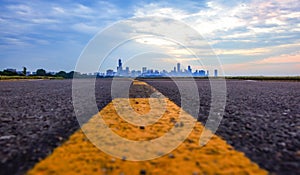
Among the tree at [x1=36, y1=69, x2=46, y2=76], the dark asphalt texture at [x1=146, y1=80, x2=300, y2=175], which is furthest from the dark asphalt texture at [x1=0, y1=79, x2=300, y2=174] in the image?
the tree at [x1=36, y1=69, x2=46, y2=76]

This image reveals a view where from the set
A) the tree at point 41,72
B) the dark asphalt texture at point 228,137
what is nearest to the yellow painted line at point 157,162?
the dark asphalt texture at point 228,137

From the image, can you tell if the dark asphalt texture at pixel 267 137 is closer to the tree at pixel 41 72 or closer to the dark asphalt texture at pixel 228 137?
the dark asphalt texture at pixel 228 137

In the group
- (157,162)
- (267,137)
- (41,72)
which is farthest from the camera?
(41,72)

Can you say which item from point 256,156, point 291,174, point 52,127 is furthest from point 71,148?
point 291,174

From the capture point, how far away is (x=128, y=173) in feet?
10.7

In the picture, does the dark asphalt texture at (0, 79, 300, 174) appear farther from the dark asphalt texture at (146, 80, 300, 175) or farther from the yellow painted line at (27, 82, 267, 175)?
the yellow painted line at (27, 82, 267, 175)

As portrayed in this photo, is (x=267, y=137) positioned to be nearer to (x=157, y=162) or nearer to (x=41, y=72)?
(x=157, y=162)

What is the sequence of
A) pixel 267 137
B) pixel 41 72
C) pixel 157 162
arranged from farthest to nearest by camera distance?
pixel 41 72 → pixel 267 137 → pixel 157 162

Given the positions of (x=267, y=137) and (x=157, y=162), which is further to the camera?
(x=267, y=137)

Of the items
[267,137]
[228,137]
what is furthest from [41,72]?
[267,137]

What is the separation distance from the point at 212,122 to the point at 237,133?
4.04 ft

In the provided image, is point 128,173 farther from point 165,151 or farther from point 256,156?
point 256,156

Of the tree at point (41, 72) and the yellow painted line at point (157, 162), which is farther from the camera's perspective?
the tree at point (41, 72)

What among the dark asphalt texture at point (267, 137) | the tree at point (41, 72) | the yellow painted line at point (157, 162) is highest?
the tree at point (41, 72)
